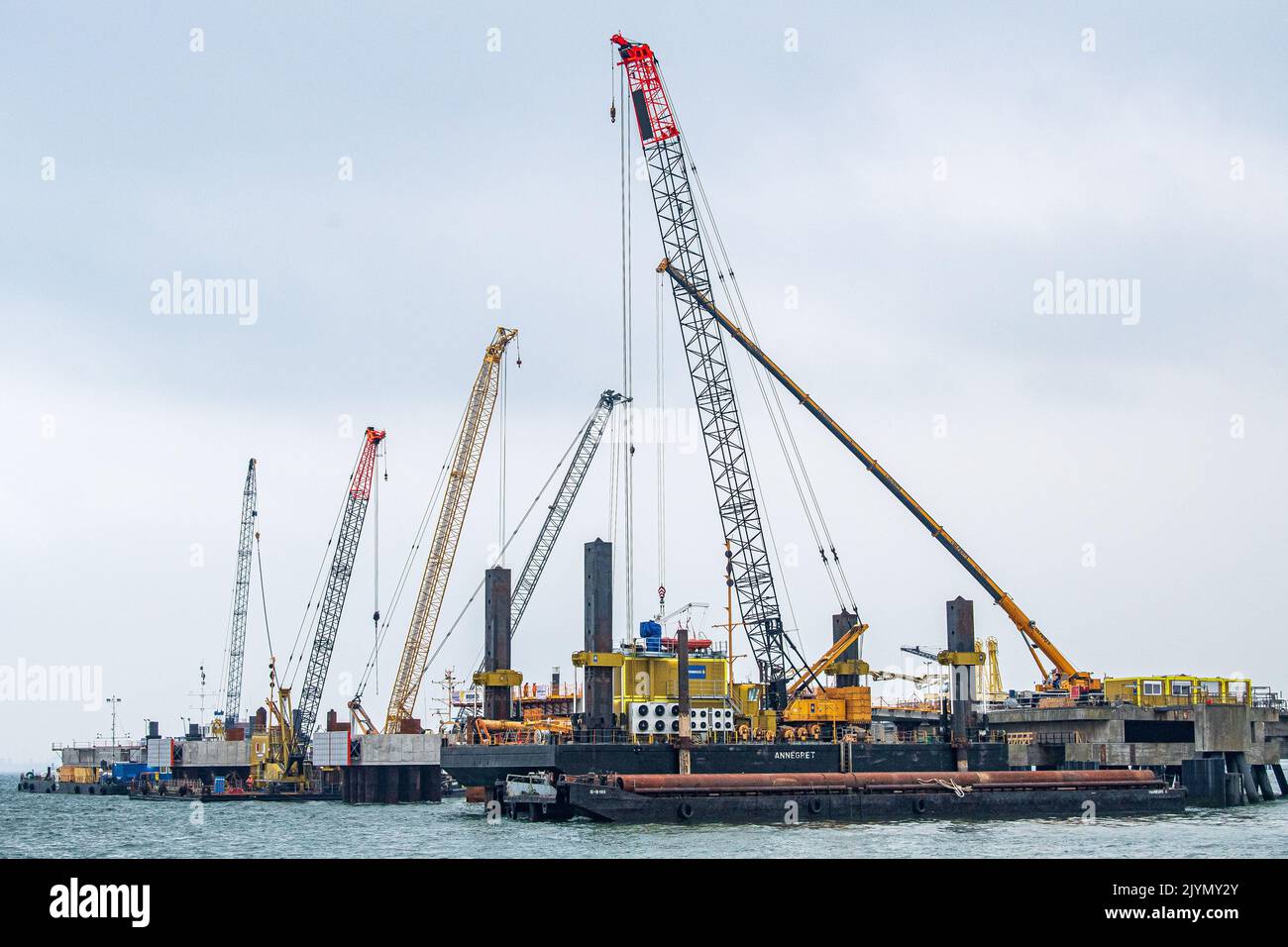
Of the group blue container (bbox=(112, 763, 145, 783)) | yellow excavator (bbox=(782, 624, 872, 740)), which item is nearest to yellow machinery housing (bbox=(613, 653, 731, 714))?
yellow excavator (bbox=(782, 624, 872, 740))

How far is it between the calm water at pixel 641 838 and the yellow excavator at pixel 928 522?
1795cm

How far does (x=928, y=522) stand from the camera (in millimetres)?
118750

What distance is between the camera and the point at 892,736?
315 ft

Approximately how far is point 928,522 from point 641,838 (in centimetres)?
5438

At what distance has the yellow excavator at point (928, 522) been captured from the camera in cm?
11638

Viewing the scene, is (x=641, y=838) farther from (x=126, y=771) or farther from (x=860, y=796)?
(x=126, y=771)

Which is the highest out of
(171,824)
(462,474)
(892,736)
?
(462,474)

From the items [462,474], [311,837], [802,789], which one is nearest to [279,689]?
[462,474]

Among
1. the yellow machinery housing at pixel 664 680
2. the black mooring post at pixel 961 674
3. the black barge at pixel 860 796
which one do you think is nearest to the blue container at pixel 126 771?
the yellow machinery housing at pixel 664 680

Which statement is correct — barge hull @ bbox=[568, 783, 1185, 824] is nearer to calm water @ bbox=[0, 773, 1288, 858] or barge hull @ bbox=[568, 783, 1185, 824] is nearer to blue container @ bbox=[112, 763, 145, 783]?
calm water @ bbox=[0, 773, 1288, 858]

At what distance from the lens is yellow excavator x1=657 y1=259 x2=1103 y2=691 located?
116375 millimetres

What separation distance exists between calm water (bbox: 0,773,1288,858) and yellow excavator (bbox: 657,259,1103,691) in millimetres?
17954

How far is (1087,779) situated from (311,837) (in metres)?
46.1
